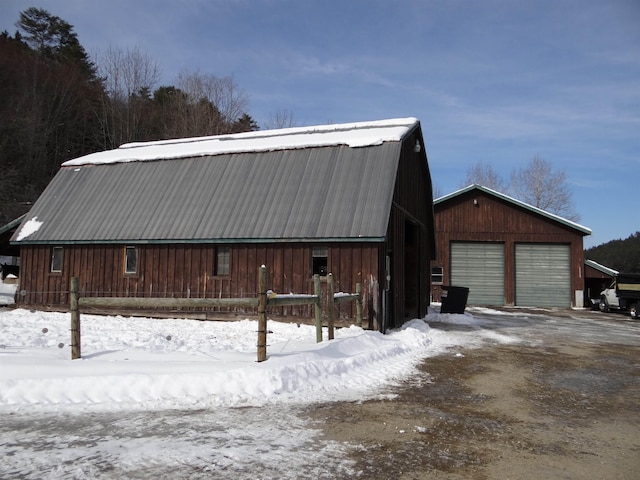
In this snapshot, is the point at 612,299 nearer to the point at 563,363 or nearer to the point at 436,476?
the point at 563,363

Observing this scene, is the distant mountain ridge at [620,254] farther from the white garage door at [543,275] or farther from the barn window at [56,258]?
the barn window at [56,258]

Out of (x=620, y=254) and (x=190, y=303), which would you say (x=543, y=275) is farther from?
(x=620, y=254)

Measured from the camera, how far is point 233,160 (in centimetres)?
1762

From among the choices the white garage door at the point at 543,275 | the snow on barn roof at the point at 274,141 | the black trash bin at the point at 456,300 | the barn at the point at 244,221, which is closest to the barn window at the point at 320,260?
the barn at the point at 244,221

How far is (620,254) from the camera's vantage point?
213ft

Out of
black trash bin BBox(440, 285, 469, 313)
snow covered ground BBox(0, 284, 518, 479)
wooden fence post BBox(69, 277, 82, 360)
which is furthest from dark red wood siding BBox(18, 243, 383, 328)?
wooden fence post BBox(69, 277, 82, 360)

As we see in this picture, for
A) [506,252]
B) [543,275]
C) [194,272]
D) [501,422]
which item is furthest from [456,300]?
[501,422]

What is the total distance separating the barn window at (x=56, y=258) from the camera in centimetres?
1830

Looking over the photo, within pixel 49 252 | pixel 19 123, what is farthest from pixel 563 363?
pixel 19 123

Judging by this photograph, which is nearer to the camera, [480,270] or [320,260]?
[320,260]

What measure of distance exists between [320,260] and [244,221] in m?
2.72

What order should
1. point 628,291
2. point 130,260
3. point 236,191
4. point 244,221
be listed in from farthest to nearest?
1. point 628,291
2. point 130,260
3. point 236,191
4. point 244,221

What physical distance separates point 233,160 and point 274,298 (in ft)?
33.9

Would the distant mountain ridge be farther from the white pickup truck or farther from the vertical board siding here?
the vertical board siding
